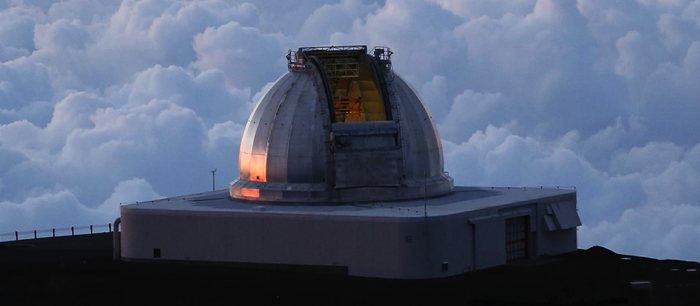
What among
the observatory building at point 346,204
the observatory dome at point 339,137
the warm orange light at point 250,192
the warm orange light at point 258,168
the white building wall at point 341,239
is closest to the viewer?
the white building wall at point 341,239

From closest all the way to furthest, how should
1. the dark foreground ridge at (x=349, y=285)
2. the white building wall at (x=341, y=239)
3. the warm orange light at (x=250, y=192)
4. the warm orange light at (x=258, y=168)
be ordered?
the dark foreground ridge at (x=349, y=285) < the white building wall at (x=341, y=239) < the warm orange light at (x=258, y=168) < the warm orange light at (x=250, y=192)

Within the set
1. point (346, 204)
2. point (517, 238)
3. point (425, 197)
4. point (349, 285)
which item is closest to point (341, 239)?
point (349, 285)

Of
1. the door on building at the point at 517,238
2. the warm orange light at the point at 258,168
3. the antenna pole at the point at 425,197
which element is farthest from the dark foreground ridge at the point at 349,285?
the warm orange light at the point at 258,168

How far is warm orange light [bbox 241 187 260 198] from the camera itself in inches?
3054

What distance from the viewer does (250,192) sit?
256 ft

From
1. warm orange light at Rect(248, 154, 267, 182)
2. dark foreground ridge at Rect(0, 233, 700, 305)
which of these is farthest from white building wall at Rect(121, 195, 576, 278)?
warm orange light at Rect(248, 154, 267, 182)

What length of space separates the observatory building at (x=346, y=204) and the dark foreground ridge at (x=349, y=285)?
998 millimetres

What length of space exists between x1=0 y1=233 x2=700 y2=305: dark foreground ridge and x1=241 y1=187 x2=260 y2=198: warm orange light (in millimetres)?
5012

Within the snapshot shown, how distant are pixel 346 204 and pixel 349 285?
25.6ft

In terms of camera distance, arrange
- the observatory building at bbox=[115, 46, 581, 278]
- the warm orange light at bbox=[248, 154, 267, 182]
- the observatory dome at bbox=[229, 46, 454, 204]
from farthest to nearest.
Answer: the warm orange light at bbox=[248, 154, 267, 182], the observatory dome at bbox=[229, 46, 454, 204], the observatory building at bbox=[115, 46, 581, 278]

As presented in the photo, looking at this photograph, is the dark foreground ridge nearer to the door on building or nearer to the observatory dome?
the door on building

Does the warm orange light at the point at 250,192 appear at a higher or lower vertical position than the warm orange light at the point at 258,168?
lower

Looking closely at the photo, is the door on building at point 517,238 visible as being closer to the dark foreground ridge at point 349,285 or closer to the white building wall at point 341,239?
the white building wall at point 341,239

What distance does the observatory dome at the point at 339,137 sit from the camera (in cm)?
7600
